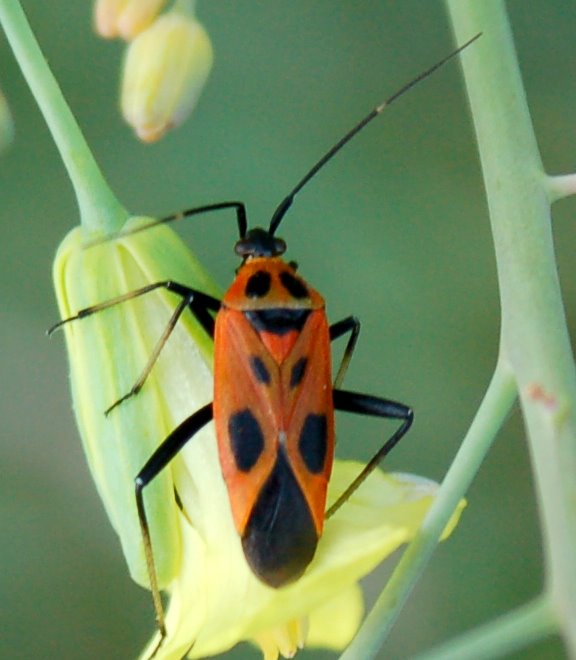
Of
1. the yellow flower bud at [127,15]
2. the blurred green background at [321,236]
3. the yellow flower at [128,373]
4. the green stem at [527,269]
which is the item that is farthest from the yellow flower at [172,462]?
the blurred green background at [321,236]

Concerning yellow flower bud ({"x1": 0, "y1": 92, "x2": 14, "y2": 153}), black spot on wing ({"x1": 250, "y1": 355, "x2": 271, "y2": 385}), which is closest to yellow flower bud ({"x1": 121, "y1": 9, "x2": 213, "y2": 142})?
yellow flower bud ({"x1": 0, "y1": 92, "x2": 14, "y2": 153})

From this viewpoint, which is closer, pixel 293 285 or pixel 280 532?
pixel 280 532

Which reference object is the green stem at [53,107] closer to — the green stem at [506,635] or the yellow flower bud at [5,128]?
the yellow flower bud at [5,128]

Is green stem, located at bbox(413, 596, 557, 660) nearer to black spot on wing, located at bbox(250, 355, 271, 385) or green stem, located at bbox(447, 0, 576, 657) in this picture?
green stem, located at bbox(447, 0, 576, 657)

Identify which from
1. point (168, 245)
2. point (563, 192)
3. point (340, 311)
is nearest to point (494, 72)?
point (563, 192)

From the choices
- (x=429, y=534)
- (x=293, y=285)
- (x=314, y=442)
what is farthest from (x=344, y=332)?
(x=429, y=534)

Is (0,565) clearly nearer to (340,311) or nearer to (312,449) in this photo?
(340,311)

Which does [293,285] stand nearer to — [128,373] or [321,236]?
[128,373]
